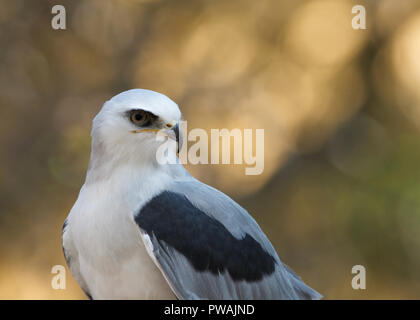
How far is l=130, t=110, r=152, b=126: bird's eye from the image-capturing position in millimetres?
2574

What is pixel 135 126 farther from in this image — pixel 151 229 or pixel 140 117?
pixel 151 229

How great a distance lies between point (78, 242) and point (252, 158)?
3.90 m

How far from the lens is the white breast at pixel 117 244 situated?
2500 mm

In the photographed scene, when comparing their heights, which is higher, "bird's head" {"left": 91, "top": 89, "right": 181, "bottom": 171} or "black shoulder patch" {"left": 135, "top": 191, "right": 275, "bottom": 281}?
"bird's head" {"left": 91, "top": 89, "right": 181, "bottom": 171}

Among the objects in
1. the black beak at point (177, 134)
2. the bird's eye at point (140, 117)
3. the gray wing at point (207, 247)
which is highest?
the bird's eye at point (140, 117)

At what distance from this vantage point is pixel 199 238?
8.46 ft
